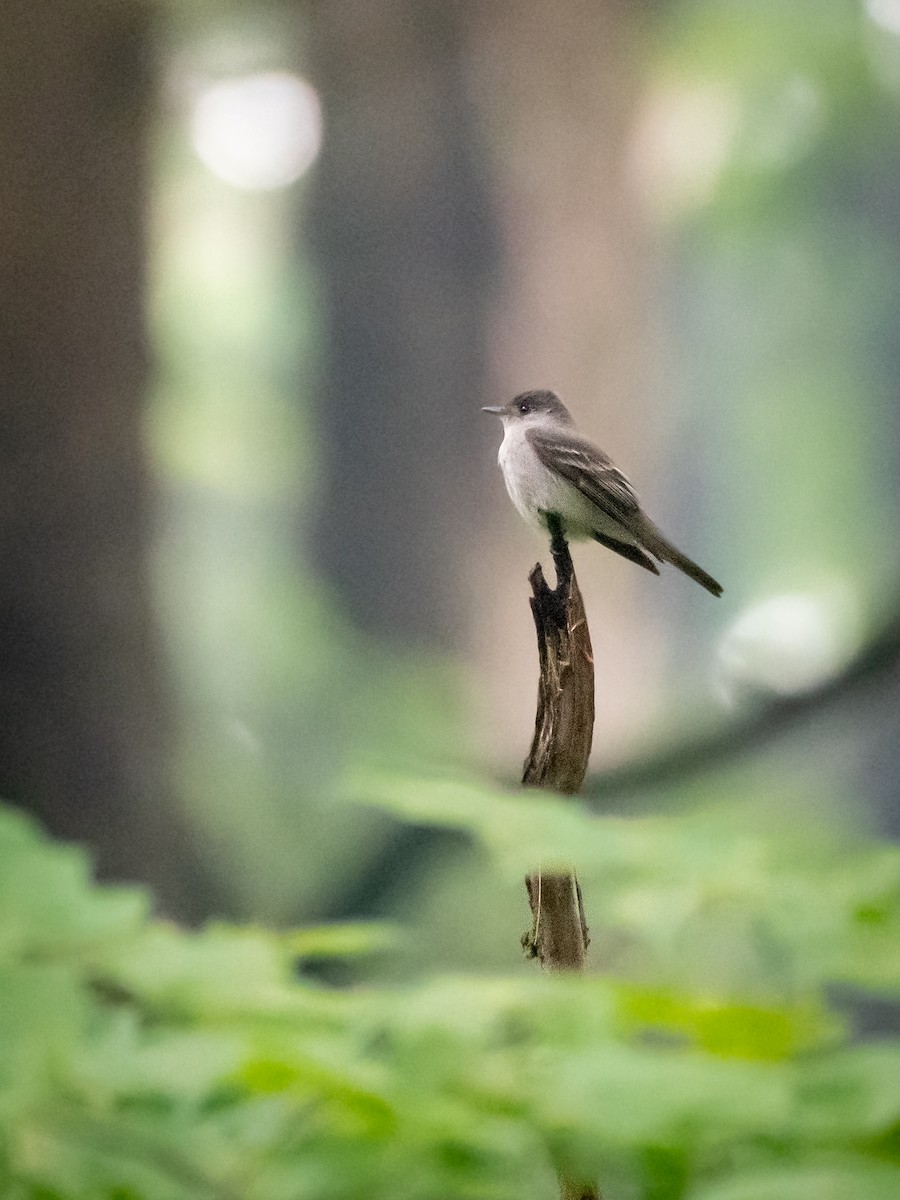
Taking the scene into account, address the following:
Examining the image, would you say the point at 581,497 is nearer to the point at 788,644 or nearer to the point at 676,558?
the point at 676,558

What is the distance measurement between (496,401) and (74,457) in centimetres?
176

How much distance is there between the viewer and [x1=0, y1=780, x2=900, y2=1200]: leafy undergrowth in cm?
39

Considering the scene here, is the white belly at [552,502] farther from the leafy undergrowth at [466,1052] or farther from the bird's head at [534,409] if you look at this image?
the leafy undergrowth at [466,1052]

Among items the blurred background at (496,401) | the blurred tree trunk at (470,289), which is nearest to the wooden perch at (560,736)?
the blurred background at (496,401)

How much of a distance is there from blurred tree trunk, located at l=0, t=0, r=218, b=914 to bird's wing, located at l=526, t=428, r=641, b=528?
0.82 meters

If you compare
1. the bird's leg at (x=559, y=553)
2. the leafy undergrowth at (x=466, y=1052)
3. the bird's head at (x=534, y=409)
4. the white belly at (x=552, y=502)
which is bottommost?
the leafy undergrowth at (x=466, y=1052)

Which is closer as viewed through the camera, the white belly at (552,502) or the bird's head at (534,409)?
the white belly at (552,502)

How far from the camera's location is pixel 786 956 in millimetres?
488

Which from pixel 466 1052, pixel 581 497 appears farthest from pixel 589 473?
pixel 466 1052

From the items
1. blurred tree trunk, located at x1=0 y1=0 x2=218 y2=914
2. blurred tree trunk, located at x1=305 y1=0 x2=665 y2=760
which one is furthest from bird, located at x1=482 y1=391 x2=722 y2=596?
blurred tree trunk, located at x1=305 y1=0 x2=665 y2=760

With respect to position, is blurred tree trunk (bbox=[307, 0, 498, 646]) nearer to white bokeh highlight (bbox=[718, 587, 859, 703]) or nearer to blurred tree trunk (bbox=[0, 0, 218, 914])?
white bokeh highlight (bbox=[718, 587, 859, 703])

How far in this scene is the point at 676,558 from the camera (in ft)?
6.67

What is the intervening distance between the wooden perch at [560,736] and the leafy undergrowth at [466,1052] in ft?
1.91

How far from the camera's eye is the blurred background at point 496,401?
8.45ft
